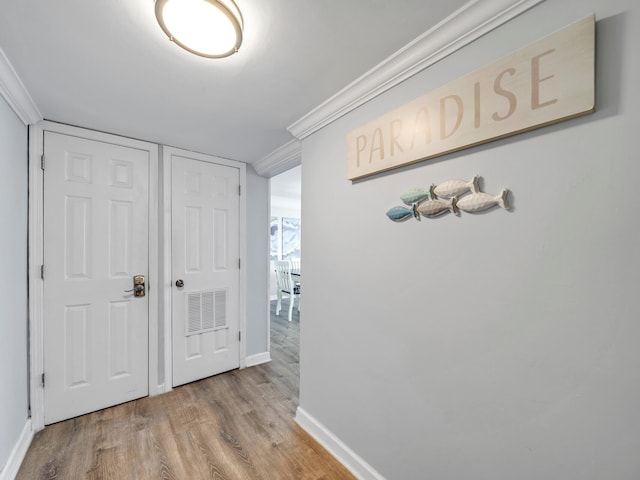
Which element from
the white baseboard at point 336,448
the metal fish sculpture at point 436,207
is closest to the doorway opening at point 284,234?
the white baseboard at point 336,448

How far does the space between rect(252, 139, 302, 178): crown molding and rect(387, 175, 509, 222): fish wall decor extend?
1.29m

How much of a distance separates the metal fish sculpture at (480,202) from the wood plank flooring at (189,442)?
5.25 feet

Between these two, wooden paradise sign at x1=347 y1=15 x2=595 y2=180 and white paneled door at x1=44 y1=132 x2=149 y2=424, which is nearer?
wooden paradise sign at x1=347 y1=15 x2=595 y2=180

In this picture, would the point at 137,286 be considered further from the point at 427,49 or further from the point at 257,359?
the point at 427,49

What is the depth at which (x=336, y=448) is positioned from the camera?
1657 mm

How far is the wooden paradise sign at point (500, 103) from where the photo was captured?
2.63ft

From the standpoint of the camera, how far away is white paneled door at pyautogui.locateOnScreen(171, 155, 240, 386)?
8.10 feet

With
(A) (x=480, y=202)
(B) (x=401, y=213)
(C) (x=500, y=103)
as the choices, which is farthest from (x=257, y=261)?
(C) (x=500, y=103)

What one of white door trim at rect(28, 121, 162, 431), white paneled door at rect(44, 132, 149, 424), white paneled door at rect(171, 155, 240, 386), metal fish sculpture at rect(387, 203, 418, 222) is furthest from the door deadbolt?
metal fish sculpture at rect(387, 203, 418, 222)

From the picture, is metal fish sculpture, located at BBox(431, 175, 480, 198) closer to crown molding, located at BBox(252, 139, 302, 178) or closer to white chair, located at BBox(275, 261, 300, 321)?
crown molding, located at BBox(252, 139, 302, 178)

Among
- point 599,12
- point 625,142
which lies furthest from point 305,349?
point 599,12

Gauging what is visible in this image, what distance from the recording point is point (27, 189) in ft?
6.08

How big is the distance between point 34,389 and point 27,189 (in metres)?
1.40

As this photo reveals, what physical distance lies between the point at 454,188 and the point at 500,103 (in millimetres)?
329
